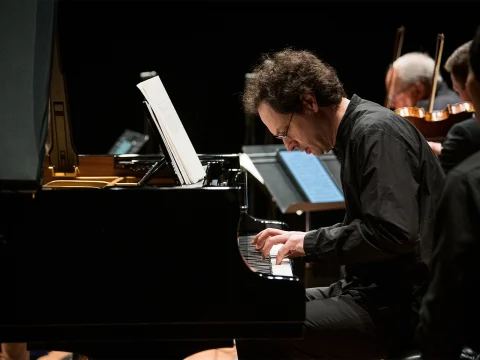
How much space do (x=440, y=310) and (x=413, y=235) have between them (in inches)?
20.3

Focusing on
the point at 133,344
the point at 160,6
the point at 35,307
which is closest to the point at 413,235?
the point at 133,344

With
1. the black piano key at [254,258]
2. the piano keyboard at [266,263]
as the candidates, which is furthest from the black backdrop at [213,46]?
the piano keyboard at [266,263]

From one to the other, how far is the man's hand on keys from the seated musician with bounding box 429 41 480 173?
1747mm

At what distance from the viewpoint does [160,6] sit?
5.85 meters

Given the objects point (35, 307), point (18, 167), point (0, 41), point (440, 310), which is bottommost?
point (35, 307)

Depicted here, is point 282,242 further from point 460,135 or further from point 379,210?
point 460,135

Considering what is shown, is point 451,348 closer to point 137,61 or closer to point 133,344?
point 133,344

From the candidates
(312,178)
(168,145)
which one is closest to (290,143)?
(168,145)

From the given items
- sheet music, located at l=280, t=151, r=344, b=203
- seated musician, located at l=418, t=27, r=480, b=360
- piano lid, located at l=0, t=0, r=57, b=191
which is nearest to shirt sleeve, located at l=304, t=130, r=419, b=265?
seated musician, located at l=418, t=27, r=480, b=360

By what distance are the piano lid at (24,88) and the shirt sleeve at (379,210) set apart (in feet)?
3.11

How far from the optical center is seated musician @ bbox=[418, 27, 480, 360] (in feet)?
4.34

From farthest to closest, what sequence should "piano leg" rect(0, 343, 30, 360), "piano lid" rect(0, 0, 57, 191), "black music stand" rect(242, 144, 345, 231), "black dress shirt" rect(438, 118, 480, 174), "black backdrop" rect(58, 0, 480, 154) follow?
"black backdrop" rect(58, 0, 480, 154)
"black music stand" rect(242, 144, 345, 231)
"black dress shirt" rect(438, 118, 480, 174)
"piano leg" rect(0, 343, 30, 360)
"piano lid" rect(0, 0, 57, 191)

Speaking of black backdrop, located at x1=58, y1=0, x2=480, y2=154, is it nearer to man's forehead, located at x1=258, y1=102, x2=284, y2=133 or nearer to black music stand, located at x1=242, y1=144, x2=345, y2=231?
black music stand, located at x1=242, y1=144, x2=345, y2=231

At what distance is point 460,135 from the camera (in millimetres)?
3471
